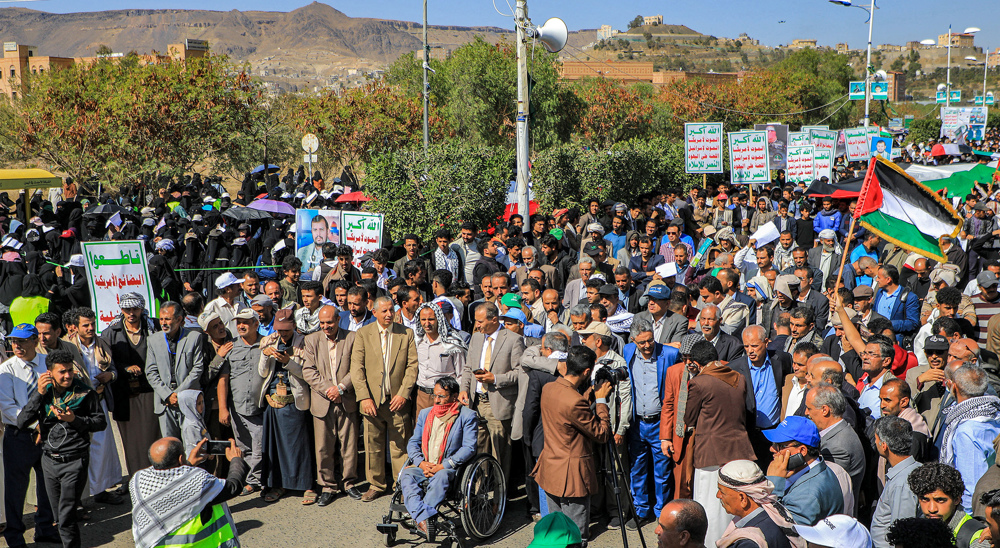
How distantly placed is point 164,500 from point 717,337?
4.31 m

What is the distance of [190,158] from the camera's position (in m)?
27.9

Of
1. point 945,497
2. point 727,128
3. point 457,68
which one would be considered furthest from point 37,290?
point 727,128

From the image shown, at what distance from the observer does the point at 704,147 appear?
18625 mm

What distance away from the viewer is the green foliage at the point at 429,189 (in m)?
12.7

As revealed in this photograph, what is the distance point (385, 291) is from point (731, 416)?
475 centimetres

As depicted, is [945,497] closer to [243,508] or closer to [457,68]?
[243,508]

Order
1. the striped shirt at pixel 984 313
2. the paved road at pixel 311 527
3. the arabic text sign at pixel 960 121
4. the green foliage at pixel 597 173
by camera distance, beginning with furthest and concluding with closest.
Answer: the arabic text sign at pixel 960 121 → the green foliage at pixel 597 173 → the striped shirt at pixel 984 313 → the paved road at pixel 311 527

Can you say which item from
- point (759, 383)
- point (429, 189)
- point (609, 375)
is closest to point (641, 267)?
point (429, 189)

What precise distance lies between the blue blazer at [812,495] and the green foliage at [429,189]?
874 centimetres

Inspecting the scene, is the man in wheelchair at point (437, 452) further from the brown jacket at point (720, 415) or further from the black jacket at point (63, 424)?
the black jacket at point (63, 424)

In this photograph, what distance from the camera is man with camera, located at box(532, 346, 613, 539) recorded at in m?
5.65

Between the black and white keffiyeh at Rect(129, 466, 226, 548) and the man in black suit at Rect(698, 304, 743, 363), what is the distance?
3.93m

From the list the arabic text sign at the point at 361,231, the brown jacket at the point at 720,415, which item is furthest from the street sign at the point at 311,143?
the brown jacket at the point at 720,415

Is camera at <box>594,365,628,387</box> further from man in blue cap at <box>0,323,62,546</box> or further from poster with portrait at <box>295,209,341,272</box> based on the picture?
poster with portrait at <box>295,209,341,272</box>
